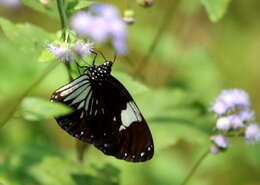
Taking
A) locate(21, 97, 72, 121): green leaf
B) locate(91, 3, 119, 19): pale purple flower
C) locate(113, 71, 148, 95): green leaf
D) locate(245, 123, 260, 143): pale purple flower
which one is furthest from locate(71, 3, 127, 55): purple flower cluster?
locate(21, 97, 72, 121): green leaf

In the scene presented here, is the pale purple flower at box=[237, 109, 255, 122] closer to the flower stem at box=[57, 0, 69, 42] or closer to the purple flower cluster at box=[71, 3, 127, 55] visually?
the purple flower cluster at box=[71, 3, 127, 55]

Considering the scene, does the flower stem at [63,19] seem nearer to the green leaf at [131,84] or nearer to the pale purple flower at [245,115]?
the green leaf at [131,84]

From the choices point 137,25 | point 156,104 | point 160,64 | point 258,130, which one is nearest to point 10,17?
Answer: point 137,25

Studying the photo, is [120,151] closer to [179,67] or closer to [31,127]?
[31,127]

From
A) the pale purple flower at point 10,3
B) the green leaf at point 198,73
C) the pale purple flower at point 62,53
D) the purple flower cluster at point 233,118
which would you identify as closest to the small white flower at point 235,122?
the purple flower cluster at point 233,118

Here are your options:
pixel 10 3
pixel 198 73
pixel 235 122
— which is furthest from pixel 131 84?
pixel 10 3

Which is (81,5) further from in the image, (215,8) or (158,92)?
(158,92)

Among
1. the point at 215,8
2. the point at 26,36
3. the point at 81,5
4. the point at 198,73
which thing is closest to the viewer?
the point at 81,5
